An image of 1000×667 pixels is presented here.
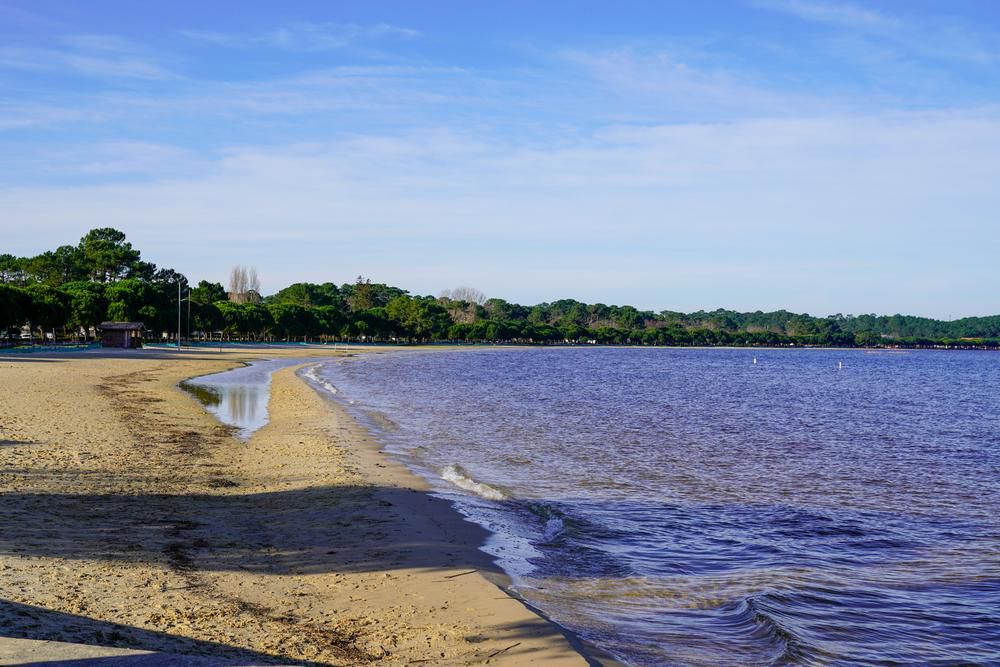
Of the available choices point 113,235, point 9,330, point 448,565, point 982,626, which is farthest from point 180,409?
point 113,235

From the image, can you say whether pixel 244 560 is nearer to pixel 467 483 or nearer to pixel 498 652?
pixel 498 652

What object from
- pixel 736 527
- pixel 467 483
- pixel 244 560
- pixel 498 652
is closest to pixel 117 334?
pixel 467 483

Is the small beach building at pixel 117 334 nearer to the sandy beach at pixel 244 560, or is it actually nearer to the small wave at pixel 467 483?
the sandy beach at pixel 244 560

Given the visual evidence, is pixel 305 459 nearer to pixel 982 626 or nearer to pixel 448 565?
pixel 448 565

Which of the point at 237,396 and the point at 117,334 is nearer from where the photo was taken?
the point at 237,396

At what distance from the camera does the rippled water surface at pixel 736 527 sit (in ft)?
30.4

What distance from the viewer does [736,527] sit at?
573 inches

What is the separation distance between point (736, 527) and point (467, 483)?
5.87 m

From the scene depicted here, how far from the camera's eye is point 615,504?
1625 centimetres

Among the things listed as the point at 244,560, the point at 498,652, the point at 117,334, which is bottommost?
the point at 498,652

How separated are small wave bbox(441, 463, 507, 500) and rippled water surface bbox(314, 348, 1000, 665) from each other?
0.07 m

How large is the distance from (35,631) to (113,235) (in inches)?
5668

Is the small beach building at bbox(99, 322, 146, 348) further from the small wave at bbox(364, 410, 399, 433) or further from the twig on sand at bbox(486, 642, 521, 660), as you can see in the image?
the twig on sand at bbox(486, 642, 521, 660)

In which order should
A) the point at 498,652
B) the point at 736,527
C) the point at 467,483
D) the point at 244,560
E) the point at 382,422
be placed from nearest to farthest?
the point at 498,652
the point at 244,560
the point at 736,527
the point at 467,483
the point at 382,422
